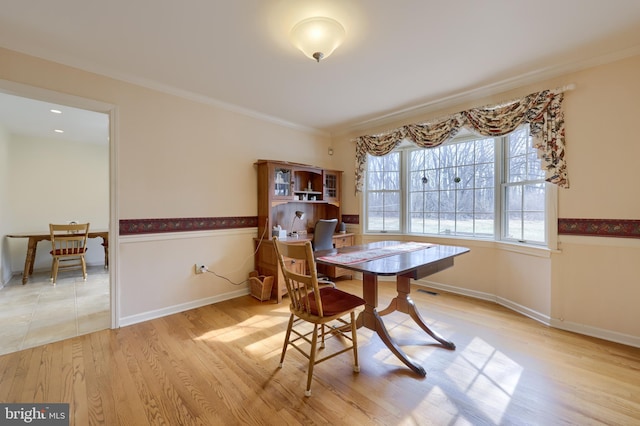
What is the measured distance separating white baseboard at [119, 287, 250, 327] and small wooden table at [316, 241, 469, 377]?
1.72 meters

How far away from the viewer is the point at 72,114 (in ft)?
11.5

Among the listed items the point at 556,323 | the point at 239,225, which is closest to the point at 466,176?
the point at 556,323

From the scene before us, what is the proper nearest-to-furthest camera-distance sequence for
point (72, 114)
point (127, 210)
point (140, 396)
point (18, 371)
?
point (140, 396), point (18, 371), point (127, 210), point (72, 114)

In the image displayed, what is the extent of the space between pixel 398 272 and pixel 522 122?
2312 mm

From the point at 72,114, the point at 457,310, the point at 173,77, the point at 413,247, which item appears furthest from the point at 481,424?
the point at 72,114

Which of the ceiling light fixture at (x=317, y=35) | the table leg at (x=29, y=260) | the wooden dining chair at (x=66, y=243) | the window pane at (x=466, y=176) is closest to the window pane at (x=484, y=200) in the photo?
the window pane at (x=466, y=176)

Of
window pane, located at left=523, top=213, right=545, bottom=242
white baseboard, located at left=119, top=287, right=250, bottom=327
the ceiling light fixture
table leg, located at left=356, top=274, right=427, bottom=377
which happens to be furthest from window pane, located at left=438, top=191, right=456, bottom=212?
white baseboard, located at left=119, top=287, right=250, bottom=327

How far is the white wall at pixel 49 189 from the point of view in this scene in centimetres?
434

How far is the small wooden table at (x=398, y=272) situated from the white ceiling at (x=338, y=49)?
172 centimetres

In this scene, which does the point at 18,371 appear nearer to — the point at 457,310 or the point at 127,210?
the point at 127,210

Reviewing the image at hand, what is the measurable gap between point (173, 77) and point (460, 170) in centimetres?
358

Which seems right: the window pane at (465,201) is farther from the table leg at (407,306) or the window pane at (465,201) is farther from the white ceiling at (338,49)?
the table leg at (407,306)

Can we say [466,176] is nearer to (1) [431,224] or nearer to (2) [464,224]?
(2) [464,224]

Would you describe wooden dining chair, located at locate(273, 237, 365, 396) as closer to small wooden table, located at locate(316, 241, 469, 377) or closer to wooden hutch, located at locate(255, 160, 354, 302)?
small wooden table, located at locate(316, 241, 469, 377)
